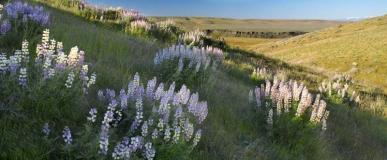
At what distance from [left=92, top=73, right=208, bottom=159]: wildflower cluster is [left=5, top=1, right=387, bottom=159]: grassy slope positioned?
0.46 meters

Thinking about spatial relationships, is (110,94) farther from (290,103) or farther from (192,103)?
(290,103)

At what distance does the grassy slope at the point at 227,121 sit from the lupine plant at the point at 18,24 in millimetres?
290

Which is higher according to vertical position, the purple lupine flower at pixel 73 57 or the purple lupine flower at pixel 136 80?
the purple lupine flower at pixel 73 57

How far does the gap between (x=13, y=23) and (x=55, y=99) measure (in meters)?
2.41

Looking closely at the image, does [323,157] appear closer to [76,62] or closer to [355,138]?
[355,138]

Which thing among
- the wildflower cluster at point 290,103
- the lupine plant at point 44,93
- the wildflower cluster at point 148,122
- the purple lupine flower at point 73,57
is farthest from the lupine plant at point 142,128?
the wildflower cluster at point 290,103

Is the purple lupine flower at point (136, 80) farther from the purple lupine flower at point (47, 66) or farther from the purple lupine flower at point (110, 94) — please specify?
the purple lupine flower at point (47, 66)

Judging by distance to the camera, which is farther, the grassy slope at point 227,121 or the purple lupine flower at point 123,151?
the grassy slope at point 227,121

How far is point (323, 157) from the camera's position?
15.1 feet

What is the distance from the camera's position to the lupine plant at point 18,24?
A: 4.06 metres

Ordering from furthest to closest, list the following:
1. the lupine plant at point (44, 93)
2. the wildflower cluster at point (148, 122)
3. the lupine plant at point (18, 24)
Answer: the lupine plant at point (18, 24), the lupine plant at point (44, 93), the wildflower cluster at point (148, 122)

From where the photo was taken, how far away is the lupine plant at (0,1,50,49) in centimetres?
406

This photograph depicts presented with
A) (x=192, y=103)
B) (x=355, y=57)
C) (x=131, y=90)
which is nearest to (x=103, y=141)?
(x=131, y=90)

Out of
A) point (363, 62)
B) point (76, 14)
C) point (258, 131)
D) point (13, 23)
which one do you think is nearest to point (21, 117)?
point (13, 23)
